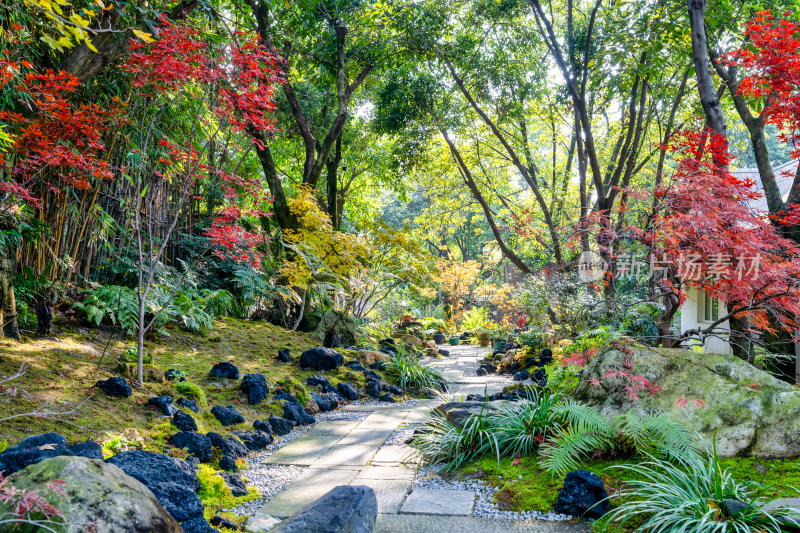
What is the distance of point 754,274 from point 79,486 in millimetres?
3814

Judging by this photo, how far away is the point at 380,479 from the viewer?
3.36 metres

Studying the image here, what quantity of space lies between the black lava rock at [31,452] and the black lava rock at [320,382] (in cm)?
325

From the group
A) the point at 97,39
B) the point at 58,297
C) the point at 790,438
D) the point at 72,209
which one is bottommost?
the point at 790,438

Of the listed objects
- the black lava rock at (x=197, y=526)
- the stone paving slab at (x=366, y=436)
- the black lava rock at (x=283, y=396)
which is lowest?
the stone paving slab at (x=366, y=436)

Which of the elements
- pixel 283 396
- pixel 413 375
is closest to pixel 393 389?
pixel 413 375

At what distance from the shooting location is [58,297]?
17.2 feet

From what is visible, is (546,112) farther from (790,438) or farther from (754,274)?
(790,438)

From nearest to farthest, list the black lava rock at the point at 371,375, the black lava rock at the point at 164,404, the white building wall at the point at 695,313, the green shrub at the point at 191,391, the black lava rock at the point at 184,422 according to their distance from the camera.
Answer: the black lava rock at the point at 184,422
the black lava rock at the point at 164,404
the green shrub at the point at 191,391
the black lava rock at the point at 371,375
the white building wall at the point at 695,313

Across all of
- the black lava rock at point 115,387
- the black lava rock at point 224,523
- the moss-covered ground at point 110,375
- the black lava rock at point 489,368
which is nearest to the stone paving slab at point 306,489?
the black lava rock at point 224,523

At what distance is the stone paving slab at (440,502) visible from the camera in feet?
9.16

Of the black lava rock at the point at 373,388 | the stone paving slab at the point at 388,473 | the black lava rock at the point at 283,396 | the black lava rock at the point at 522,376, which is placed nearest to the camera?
the stone paving slab at the point at 388,473

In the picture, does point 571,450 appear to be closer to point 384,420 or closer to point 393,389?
point 384,420

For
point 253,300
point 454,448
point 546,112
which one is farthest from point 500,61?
point 454,448

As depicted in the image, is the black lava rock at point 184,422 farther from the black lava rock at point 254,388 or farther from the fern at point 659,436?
the fern at point 659,436
